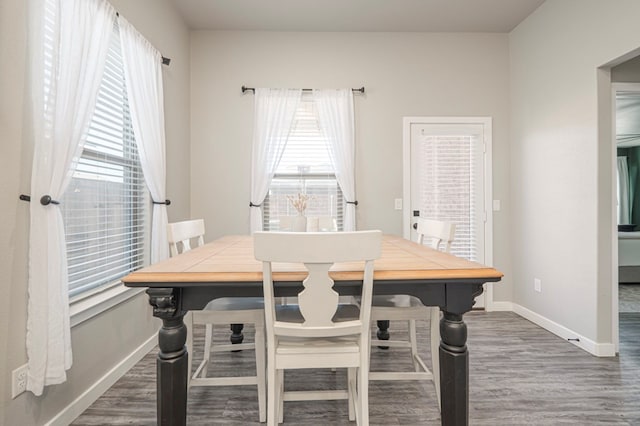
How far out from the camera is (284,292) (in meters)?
1.30

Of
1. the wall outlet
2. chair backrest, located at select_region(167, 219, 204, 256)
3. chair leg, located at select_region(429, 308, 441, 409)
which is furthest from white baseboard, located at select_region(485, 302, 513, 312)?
chair backrest, located at select_region(167, 219, 204, 256)

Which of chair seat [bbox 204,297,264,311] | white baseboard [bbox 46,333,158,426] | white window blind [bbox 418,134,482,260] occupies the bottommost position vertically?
white baseboard [bbox 46,333,158,426]

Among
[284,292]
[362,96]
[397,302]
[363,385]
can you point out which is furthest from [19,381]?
[362,96]

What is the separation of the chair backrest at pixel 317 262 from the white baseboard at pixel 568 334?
2.27 metres

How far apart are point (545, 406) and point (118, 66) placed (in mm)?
3353

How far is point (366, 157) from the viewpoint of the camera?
3.46m

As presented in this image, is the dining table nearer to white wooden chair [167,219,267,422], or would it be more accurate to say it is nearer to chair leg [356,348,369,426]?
chair leg [356,348,369,426]

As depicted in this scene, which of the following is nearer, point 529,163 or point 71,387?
point 71,387

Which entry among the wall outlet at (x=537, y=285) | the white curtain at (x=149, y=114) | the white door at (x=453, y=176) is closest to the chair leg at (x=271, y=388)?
the white curtain at (x=149, y=114)

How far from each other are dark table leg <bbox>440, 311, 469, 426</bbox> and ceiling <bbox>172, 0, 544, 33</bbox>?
9.31 ft

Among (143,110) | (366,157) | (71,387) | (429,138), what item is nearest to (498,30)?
(429,138)

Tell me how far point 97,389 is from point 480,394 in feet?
7.35

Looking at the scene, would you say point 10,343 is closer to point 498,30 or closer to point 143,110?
point 143,110

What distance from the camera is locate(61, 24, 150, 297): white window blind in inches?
71.2
